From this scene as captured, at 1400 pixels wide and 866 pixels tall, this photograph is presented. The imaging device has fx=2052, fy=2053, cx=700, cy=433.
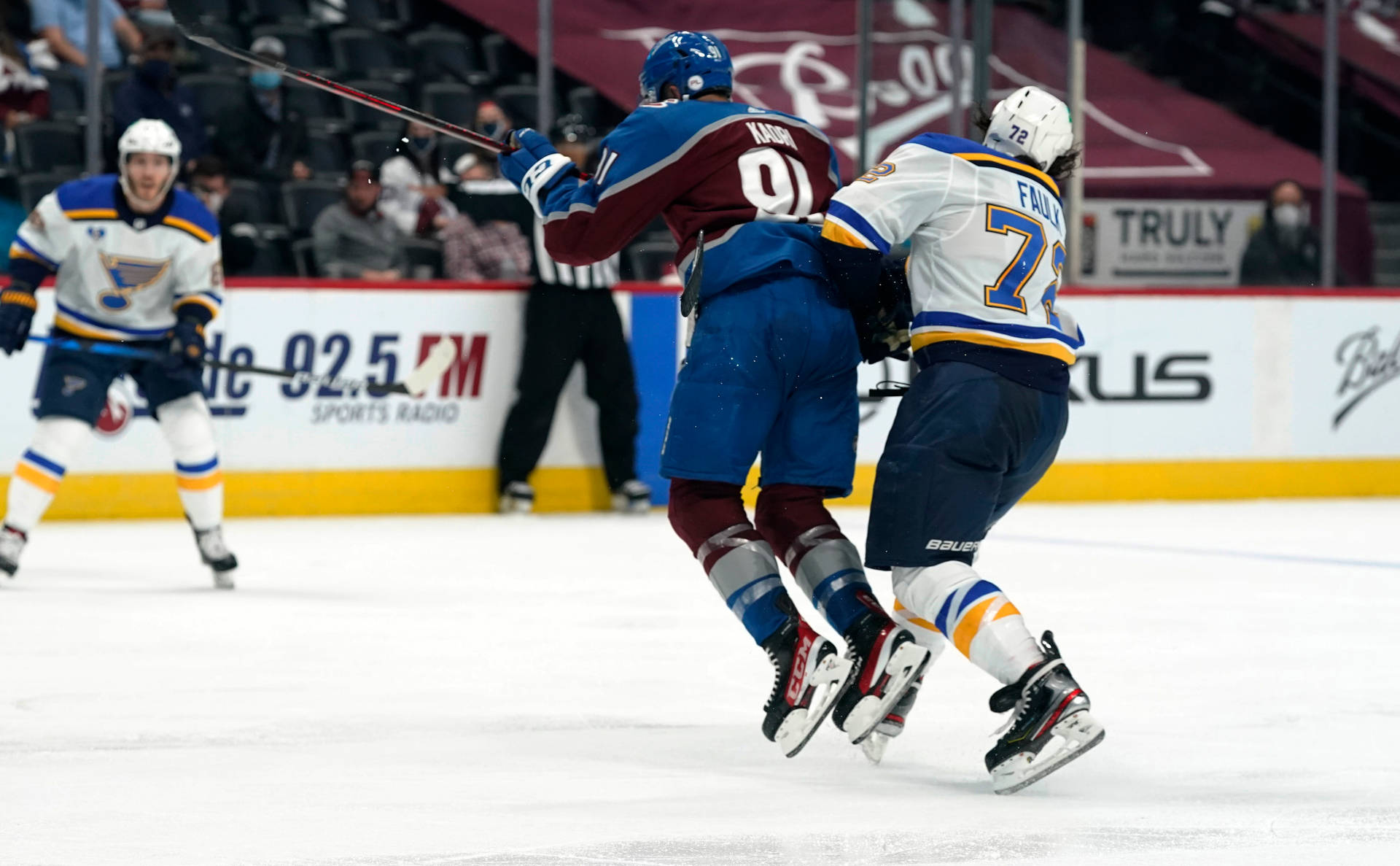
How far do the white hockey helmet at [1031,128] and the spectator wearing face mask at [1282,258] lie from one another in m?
6.58

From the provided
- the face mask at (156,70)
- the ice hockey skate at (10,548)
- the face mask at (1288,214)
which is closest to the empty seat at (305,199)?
the face mask at (156,70)

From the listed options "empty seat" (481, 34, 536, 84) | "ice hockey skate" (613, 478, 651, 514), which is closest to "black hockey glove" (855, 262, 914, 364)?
"ice hockey skate" (613, 478, 651, 514)

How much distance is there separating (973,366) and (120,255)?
3.44m

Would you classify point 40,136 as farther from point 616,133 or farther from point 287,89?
point 616,133

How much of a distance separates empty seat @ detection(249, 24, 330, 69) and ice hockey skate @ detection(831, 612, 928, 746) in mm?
7957

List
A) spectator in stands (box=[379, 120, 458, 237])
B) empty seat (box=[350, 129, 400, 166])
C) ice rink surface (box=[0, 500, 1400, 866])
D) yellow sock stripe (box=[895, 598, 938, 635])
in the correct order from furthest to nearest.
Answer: empty seat (box=[350, 129, 400, 166]) < spectator in stands (box=[379, 120, 458, 237]) < yellow sock stripe (box=[895, 598, 938, 635]) < ice rink surface (box=[0, 500, 1400, 866])

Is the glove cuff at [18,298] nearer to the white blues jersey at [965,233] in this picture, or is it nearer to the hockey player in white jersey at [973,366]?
the hockey player in white jersey at [973,366]

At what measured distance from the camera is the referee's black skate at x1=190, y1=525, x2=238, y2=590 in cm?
593

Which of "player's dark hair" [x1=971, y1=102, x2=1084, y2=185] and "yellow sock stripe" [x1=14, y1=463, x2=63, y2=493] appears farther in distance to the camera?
"yellow sock stripe" [x1=14, y1=463, x2=63, y2=493]

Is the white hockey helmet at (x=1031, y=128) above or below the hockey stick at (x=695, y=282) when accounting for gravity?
above

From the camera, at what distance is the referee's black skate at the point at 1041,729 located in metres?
3.11

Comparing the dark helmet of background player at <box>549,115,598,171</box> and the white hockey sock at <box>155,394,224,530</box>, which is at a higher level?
the dark helmet of background player at <box>549,115,598,171</box>

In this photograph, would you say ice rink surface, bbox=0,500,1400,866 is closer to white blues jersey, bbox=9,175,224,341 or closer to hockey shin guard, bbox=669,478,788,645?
hockey shin guard, bbox=669,478,788,645

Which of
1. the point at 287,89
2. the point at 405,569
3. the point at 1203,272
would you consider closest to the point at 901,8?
the point at 1203,272
